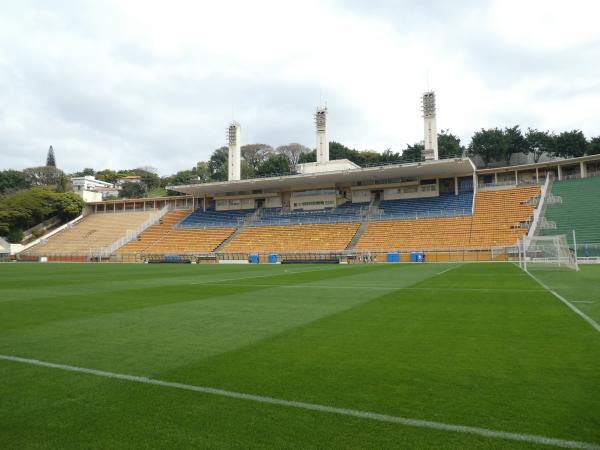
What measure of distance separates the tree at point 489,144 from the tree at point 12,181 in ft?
278

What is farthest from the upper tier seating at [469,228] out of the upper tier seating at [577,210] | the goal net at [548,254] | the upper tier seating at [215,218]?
the upper tier seating at [215,218]

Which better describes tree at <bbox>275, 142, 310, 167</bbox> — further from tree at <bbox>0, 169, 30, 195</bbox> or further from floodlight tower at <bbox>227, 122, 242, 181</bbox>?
tree at <bbox>0, 169, 30, 195</bbox>

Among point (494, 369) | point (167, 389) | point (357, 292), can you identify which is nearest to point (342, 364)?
point (494, 369)

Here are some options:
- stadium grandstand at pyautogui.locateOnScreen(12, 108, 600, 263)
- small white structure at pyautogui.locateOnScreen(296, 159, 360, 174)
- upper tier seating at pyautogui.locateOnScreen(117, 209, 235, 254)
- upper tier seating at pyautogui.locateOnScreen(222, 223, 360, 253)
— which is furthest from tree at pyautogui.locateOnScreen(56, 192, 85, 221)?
small white structure at pyautogui.locateOnScreen(296, 159, 360, 174)

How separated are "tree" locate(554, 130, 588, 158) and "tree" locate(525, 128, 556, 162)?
0.95m

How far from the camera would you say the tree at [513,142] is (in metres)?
63.6

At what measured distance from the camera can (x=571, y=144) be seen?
197 ft

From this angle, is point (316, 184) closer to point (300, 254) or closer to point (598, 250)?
point (300, 254)

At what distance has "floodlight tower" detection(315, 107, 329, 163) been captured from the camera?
1983 inches

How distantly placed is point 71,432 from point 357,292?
Answer: 971cm

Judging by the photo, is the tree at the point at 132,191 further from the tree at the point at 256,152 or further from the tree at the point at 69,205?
the tree at the point at 69,205

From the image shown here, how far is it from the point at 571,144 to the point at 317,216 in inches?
1565

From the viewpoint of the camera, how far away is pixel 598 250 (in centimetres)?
2809

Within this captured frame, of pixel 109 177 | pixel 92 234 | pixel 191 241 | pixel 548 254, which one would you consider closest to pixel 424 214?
pixel 548 254
